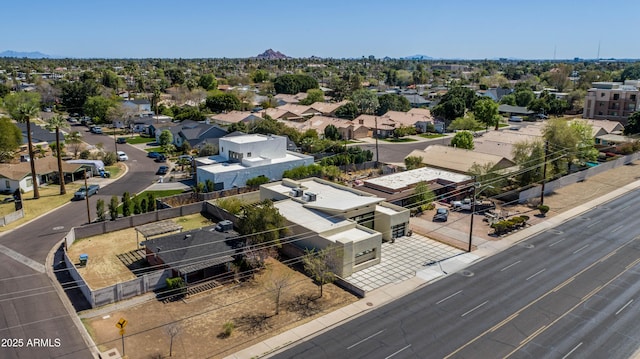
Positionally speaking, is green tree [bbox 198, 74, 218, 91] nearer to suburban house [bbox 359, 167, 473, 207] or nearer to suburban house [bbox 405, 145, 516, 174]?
suburban house [bbox 405, 145, 516, 174]

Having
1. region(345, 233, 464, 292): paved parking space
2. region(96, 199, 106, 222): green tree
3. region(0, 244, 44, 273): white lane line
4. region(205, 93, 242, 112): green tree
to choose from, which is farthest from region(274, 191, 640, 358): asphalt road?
region(205, 93, 242, 112): green tree

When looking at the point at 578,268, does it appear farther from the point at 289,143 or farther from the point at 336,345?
the point at 289,143

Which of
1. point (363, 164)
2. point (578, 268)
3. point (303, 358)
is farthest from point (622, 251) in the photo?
point (363, 164)

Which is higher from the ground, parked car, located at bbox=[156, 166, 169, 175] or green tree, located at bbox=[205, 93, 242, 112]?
green tree, located at bbox=[205, 93, 242, 112]

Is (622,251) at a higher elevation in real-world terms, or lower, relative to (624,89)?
lower

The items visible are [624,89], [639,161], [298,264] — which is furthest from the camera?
[624,89]

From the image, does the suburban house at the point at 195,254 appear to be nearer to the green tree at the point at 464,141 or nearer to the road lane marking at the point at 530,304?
the road lane marking at the point at 530,304

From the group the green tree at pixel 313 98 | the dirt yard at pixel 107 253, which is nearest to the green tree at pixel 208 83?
the green tree at pixel 313 98
